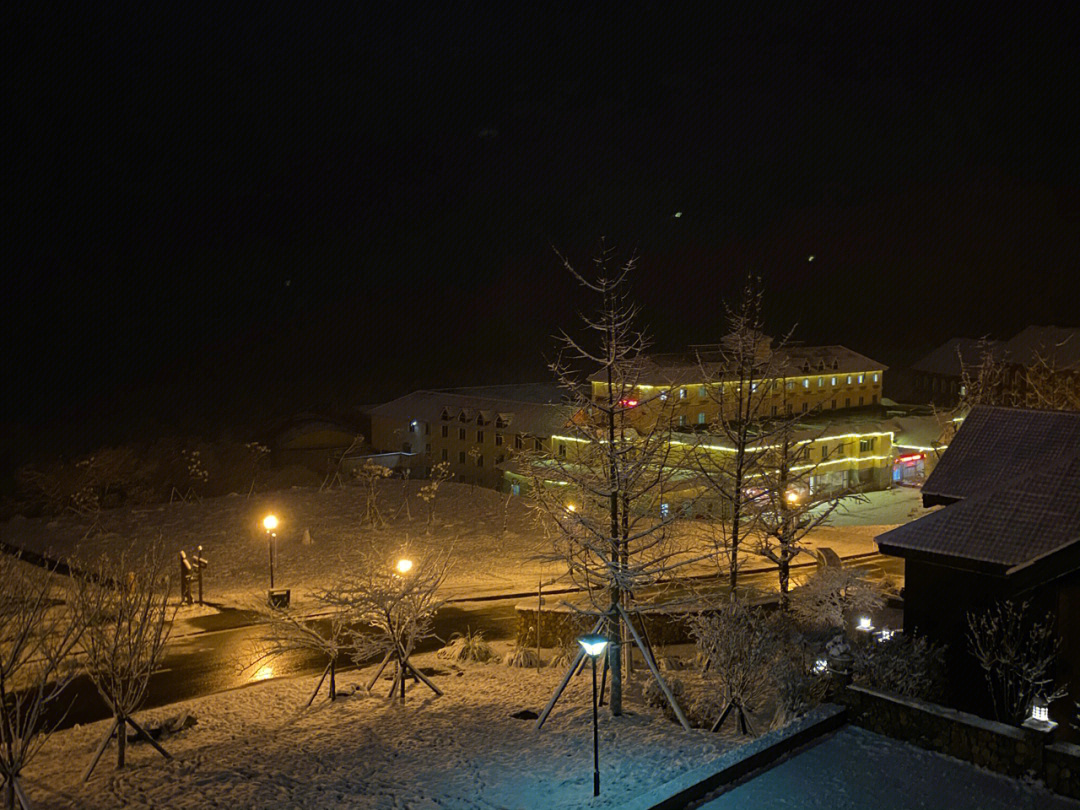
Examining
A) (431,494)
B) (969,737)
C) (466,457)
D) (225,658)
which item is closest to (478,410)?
(466,457)

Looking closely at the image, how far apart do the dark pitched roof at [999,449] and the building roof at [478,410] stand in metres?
33.7

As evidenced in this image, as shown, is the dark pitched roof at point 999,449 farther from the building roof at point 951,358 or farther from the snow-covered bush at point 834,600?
the building roof at point 951,358

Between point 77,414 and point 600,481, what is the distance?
105798mm

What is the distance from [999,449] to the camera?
19.1 metres

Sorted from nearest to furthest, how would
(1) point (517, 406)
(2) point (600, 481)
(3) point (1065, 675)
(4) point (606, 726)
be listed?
(3) point (1065, 675), (4) point (606, 726), (2) point (600, 481), (1) point (517, 406)

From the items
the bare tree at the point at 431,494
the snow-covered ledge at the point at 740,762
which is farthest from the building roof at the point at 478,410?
the snow-covered ledge at the point at 740,762

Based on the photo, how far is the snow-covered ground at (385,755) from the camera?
47.6 ft

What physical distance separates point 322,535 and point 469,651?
17.7 meters

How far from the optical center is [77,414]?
108125mm

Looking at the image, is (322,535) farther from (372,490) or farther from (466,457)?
(466,457)

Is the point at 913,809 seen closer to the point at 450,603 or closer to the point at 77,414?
the point at 450,603

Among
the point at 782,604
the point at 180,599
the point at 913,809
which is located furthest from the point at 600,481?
the point at 180,599

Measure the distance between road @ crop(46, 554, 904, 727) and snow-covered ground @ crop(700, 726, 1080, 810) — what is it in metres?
13.2

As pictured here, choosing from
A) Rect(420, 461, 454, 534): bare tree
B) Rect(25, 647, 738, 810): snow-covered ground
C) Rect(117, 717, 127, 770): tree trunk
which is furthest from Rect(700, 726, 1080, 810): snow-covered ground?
Rect(420, 461, 454, 534): bare tree
